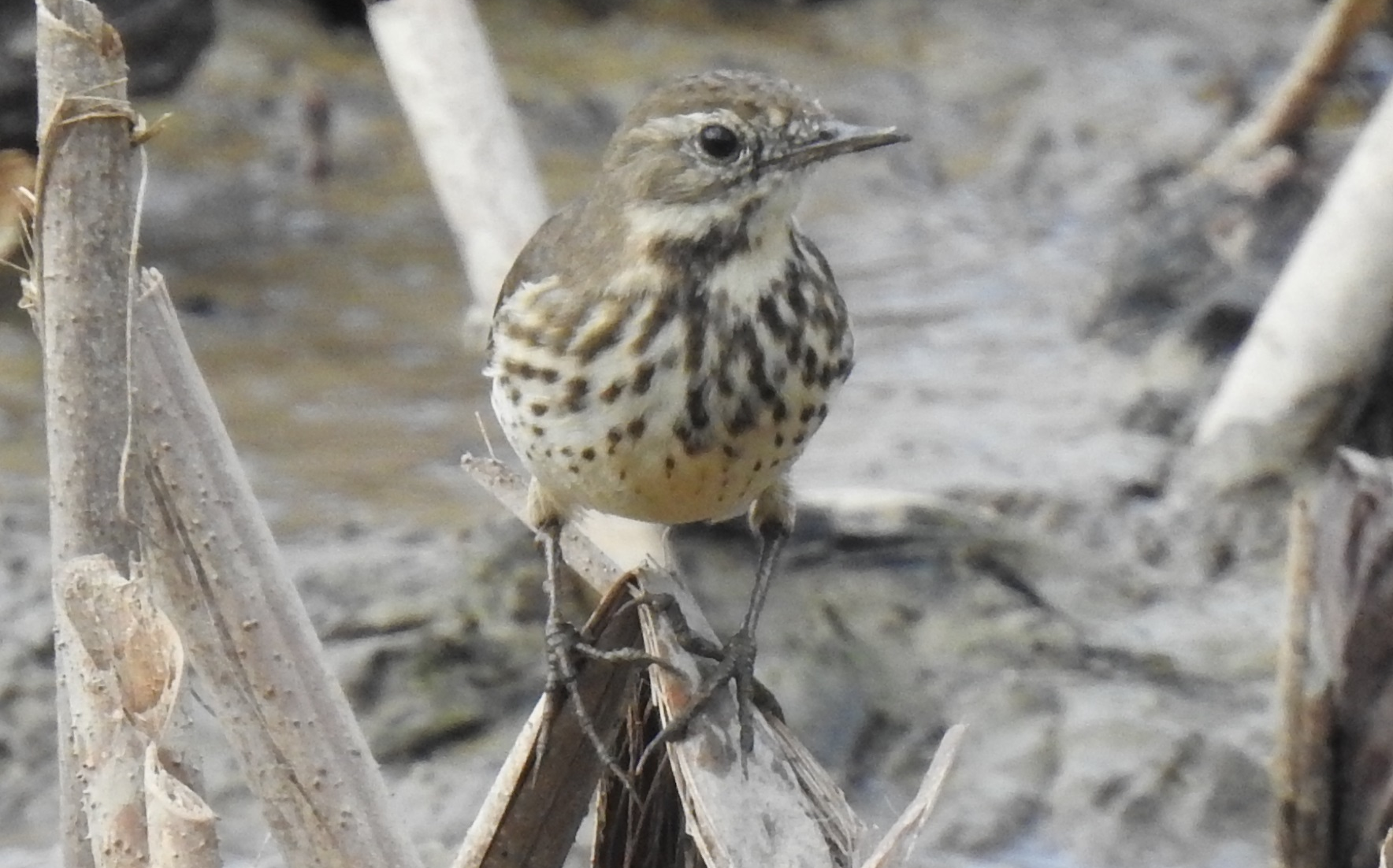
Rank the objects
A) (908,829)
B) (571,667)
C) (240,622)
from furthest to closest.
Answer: (571,667) < (240,622) < (908,829)

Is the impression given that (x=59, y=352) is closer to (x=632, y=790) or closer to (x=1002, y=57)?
(x=632, y=790)

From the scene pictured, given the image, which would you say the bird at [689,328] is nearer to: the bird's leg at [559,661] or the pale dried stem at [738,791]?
the bird's leg at [559,661]

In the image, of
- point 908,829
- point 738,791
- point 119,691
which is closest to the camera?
point 119,691

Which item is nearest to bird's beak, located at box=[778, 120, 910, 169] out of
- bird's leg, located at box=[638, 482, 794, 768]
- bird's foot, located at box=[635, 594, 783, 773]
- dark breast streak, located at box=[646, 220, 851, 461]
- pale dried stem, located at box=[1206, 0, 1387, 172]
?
dark breast streak, located at box=[646, 220, 851, 461]

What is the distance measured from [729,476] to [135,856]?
1426 millimetres

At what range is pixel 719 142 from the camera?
146 inches

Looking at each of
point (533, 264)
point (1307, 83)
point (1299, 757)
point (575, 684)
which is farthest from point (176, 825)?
point (1307, 83)

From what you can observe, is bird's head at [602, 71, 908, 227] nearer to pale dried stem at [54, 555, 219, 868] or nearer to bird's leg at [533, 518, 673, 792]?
bird's leg at [533, 518, 673, 792]

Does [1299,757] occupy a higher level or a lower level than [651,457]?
lower

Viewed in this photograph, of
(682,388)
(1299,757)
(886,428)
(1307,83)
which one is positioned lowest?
(886,428)

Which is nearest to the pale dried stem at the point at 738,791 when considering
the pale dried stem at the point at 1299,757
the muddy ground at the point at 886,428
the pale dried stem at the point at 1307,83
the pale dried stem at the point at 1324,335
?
the pale dried stem at the point at 1299,757

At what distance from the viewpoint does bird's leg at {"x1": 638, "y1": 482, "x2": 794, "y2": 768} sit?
3040 millimetres

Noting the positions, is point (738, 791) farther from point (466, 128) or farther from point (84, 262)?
point (466, 128)

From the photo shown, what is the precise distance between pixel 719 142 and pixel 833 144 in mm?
187
